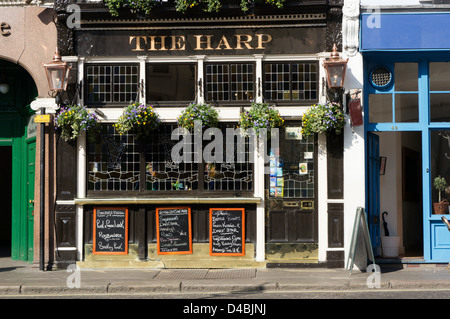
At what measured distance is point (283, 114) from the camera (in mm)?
12859

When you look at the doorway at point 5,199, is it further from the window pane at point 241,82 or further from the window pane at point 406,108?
the window pane at point 406,108

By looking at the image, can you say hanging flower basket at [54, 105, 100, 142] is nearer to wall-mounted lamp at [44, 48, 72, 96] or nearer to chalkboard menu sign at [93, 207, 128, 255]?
wall-mounted lamp at [44, 48, 72, 96]

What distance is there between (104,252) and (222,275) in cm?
255

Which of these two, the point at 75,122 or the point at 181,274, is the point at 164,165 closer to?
the point at 75,122

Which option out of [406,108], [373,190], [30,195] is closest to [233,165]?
[373,190]

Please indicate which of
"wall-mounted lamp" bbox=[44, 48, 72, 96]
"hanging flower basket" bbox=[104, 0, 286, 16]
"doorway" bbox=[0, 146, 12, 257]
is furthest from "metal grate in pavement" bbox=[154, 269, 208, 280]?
"doorway" bbox=[0, 146, 12, 257]

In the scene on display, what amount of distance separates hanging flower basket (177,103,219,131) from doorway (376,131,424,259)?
4115mm

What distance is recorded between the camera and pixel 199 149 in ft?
42.5

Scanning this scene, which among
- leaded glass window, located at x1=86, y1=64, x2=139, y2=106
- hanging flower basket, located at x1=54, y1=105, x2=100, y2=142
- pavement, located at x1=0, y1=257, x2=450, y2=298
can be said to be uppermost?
leaded glass window, located at x1=86, y1=64, x2=139, y2=106

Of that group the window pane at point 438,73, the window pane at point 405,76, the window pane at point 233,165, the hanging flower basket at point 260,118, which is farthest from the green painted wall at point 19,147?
the window pane at point 438,73

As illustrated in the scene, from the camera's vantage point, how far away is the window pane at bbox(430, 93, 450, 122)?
13062mm

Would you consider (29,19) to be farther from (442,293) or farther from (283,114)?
(442,293)

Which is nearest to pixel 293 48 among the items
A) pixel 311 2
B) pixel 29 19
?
pixel 311 2

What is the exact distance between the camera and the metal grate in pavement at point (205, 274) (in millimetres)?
11797
